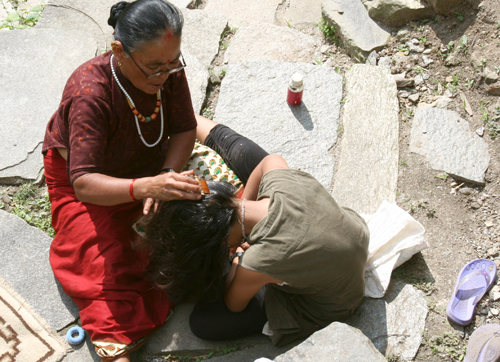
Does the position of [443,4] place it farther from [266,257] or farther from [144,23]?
[266,257]

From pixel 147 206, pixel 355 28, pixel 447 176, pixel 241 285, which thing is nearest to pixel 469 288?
pixel 447 176

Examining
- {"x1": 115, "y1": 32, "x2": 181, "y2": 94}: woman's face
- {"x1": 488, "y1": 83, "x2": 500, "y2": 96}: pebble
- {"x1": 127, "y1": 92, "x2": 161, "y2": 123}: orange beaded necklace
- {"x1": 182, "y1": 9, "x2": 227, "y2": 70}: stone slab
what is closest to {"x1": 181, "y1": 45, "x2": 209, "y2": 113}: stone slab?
{"x1": 182, "y1": 9, "x2": 227, "y2": 70}: stone slab

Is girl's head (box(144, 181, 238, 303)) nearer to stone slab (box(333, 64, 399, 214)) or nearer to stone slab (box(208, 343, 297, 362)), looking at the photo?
stone slab (box(208, 343, 297, 362))

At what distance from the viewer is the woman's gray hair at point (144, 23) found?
1.95 metres

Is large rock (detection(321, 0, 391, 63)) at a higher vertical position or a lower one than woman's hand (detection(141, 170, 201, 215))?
higher

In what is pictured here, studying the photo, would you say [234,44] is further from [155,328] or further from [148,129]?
[155,328]

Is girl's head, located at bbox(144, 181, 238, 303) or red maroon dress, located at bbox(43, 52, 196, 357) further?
red maroon dress, located at bbox(43, 52, 196, 357)

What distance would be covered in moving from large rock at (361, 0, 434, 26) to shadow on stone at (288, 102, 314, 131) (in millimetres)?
1116

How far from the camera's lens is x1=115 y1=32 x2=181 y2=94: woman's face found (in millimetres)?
1999

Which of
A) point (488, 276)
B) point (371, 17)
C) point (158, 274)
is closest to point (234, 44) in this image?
point (371, 17)

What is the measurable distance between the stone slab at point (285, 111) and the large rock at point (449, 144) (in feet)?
1.97

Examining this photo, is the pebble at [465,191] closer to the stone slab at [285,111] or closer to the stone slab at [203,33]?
the stone slab at [285,111]

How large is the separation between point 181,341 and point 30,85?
2319 millimetres

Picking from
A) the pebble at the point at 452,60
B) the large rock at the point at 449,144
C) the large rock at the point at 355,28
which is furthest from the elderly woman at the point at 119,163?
the pebble at the point at 452,60
